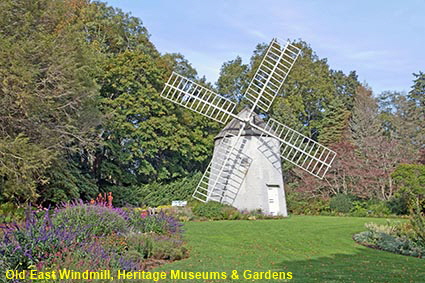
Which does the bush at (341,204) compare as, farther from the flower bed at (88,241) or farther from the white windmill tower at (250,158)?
the flower bed at (88,241)

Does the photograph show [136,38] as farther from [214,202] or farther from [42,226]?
[42,226]

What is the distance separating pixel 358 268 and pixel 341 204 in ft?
56.6

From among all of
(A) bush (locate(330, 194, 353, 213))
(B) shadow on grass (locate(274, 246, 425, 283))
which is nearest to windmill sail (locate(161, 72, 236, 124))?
(A) bush (locate(330, 194, 353, 213))

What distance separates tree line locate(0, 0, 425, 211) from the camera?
47.4 ft

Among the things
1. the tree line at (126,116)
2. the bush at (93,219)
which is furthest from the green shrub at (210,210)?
the bush at (93,219)

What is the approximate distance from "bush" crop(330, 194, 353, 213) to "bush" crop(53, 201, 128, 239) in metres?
17.9

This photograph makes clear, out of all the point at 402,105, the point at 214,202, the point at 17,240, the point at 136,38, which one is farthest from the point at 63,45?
the point at 402,105

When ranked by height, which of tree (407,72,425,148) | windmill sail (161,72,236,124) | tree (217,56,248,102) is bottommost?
windmill sail (161,72,236,124)

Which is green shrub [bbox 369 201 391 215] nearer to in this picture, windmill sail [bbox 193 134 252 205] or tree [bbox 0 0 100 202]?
windmill sail [bbox 193 134 252 205]

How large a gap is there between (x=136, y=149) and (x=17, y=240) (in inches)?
747

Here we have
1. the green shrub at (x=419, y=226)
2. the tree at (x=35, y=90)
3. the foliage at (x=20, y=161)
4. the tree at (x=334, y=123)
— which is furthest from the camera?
the tree at (x=334, y=123)

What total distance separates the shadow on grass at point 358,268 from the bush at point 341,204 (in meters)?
15.0

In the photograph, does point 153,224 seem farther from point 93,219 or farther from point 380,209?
point 380,209

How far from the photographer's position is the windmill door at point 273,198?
62.5 feet
